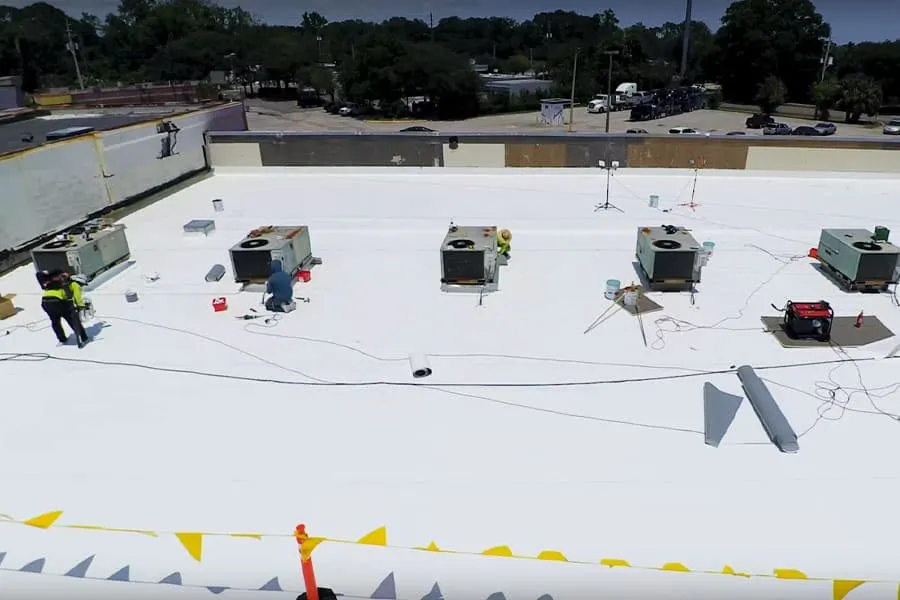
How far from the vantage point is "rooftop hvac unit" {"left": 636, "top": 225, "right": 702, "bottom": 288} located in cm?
1191

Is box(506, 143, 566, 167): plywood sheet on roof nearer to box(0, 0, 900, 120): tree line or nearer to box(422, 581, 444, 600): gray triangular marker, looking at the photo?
box(422, 581, 444, 600): gray triangular marker

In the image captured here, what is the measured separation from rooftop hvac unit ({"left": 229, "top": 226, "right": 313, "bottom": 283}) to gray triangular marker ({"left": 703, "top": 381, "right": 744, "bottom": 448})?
8.77 metres

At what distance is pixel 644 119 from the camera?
2744 inches

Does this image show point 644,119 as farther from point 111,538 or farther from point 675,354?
point 111,538

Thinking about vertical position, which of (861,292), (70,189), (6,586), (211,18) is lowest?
(6,586)

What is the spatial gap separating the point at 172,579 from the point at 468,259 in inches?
315

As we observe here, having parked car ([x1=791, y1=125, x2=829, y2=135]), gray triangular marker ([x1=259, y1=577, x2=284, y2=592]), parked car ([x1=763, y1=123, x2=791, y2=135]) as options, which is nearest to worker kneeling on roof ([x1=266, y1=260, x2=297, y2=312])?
gray triangular marker ([x1=259, y1=577, x2=284, y2=592])

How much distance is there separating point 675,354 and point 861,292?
5128mm

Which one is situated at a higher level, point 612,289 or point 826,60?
point 826,60

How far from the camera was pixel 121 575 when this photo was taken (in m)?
6.34

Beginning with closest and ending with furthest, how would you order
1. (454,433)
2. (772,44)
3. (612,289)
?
(454,433) < (612,289) < (772,44)

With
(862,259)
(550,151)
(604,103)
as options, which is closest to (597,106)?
(604,103)

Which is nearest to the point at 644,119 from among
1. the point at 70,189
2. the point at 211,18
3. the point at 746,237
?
the point at 746,237

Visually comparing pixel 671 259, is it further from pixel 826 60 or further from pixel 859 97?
pixel 826 60
